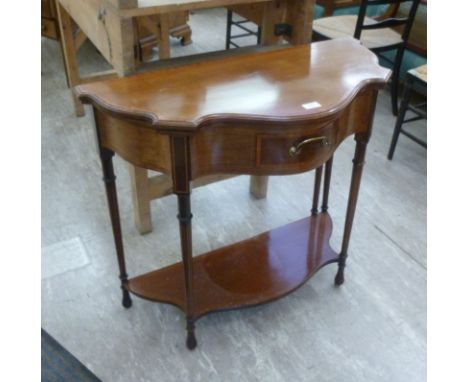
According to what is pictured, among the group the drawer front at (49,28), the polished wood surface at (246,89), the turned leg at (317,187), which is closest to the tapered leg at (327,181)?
the turned leg at (317,187)

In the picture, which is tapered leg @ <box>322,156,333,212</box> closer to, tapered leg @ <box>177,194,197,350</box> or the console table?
the console table

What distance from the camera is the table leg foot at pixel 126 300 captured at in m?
1.60

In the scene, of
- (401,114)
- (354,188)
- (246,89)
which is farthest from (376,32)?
(246,89)

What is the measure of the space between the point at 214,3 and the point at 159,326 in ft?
3.49

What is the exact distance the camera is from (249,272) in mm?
1634

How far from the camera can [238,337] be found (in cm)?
154

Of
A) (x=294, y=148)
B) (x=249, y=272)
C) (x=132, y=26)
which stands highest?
(x=132, y=26)

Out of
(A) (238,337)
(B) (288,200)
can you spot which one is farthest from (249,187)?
(A) (238,337)

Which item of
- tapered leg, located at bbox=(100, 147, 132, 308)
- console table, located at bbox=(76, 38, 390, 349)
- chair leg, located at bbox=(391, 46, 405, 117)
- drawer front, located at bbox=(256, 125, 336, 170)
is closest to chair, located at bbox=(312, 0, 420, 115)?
chair leg, located at bbox=(391, 46, 405, 117)

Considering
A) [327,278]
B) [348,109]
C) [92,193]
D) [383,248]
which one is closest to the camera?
[348,109]

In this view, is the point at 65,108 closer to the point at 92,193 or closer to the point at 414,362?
the point at 92,193

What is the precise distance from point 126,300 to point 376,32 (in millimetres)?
2317

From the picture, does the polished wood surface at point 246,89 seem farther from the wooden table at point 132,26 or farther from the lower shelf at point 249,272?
the lower shelf at point 249,272

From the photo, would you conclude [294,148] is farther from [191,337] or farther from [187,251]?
[191,337]
